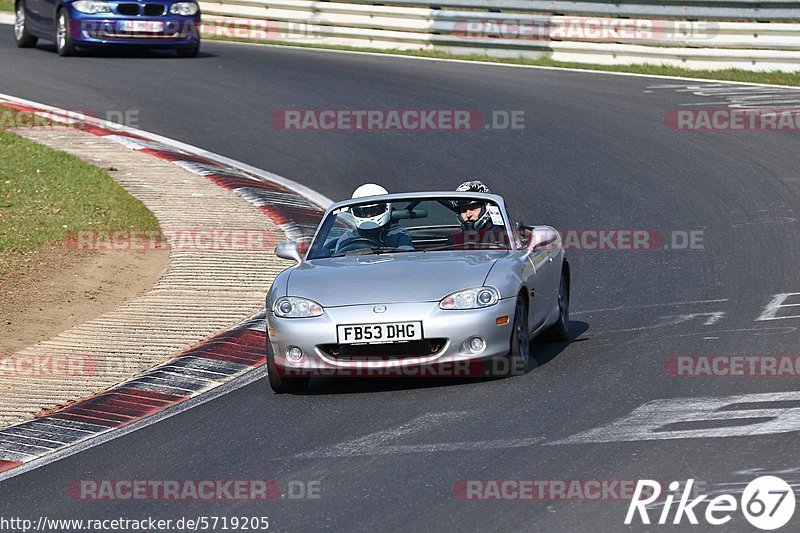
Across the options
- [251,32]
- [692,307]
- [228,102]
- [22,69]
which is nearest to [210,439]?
[692,307]

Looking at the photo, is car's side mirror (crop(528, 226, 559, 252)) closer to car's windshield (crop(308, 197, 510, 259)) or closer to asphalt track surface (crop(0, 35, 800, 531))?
car's windshield (crop(308, 197, 510, 259))

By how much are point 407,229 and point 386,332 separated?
1672mm

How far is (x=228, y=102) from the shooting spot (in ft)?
70.1

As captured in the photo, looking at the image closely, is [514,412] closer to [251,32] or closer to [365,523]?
[365,523]

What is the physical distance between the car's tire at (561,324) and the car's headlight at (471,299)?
1336mm

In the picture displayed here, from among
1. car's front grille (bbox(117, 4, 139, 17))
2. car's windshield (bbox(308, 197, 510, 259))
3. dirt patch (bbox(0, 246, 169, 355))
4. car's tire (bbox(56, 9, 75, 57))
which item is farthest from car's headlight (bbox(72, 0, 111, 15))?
car's windshield (bbox(308, 197, 510, 259))

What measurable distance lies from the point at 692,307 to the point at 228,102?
38.0 ft

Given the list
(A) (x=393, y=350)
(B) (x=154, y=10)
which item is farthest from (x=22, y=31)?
(A) (x=393, y=350)

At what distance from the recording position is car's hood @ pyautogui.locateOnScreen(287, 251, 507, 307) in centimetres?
897

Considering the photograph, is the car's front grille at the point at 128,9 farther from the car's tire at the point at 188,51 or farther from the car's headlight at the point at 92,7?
the car's tire at the point at 188,51

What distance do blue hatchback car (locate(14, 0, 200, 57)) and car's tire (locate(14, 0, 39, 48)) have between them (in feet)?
3.81

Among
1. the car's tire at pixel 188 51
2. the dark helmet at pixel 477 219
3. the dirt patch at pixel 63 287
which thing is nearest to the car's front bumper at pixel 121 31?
the car's tire at pixel 188 51

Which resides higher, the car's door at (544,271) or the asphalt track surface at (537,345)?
the car's door at (544,271)

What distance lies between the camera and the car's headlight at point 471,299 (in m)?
8.93
